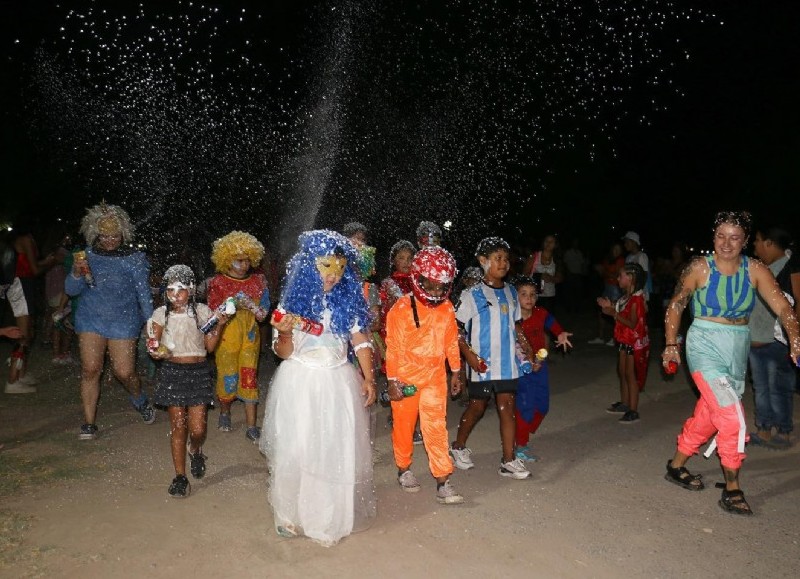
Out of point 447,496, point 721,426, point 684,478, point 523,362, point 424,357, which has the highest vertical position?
point 424,357

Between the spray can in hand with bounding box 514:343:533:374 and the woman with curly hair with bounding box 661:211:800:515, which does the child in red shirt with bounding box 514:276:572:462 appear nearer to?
A: the spray can in hand with bounding box 514:343:533:374

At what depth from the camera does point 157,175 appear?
24.7 meters

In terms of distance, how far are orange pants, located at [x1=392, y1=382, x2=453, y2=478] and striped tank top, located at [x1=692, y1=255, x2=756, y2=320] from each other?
215 centimetres

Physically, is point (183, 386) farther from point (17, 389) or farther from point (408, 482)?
point (17, 389)

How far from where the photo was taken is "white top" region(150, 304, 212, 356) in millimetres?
5570

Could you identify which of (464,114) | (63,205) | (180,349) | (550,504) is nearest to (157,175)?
(63,205)

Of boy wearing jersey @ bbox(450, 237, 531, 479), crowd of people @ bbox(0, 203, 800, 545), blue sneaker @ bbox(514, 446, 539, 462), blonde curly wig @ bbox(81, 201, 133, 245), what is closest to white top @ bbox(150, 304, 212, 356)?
crowd of people @ bbox(0, 203, 800, 545)

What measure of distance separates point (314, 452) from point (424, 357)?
1.25m

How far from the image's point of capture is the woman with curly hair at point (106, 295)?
6777mm

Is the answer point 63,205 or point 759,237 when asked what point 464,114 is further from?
point 63,205

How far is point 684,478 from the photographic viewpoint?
575 cm

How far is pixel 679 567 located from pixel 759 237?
3860 millimetres

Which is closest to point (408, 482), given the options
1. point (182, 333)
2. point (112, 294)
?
point (182, 333)

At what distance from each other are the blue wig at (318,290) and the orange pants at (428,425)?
2.93 ft
